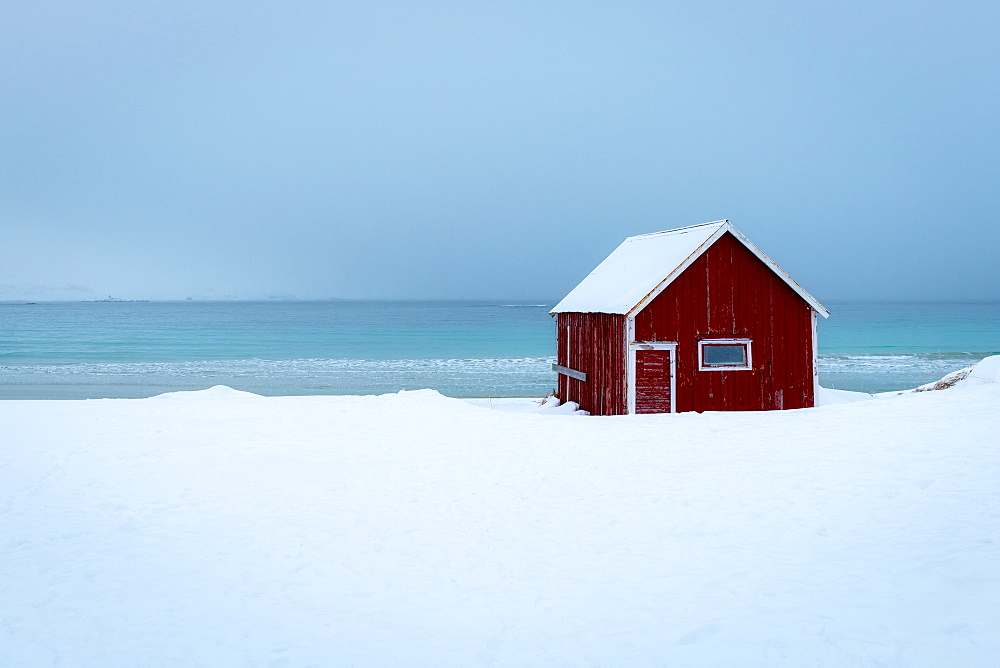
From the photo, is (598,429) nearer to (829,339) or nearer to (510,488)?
(510,488)

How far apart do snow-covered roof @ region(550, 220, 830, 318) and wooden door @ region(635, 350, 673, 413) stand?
1.35 m

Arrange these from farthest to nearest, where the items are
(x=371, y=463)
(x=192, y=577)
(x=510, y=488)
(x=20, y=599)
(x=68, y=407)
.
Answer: (x=68, y=407)
(x=371, y=463)
(x=510, y=488)
(x=192, y=577)
(x=20, y=599)

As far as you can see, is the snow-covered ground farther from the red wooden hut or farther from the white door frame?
the red wooden hut

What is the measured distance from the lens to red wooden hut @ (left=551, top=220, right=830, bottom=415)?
68.3 feet

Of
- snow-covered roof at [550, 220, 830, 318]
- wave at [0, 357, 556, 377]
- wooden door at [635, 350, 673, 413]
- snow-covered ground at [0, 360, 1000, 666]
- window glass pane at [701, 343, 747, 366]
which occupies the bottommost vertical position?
snow-covered ground at [0, 360, 1000, 666]

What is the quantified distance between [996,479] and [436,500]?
26.8ft

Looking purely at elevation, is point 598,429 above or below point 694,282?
below

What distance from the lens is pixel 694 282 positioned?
2109cm

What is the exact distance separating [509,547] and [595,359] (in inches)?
520

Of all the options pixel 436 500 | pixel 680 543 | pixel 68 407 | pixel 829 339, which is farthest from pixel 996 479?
pixel 829 339

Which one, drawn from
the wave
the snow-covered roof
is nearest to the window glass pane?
the snow-covered roof

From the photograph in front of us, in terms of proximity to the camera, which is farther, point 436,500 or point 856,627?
point 436,500

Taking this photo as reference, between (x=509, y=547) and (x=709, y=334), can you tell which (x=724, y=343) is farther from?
(x=509, y=547)

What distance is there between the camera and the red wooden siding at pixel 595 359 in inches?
834
